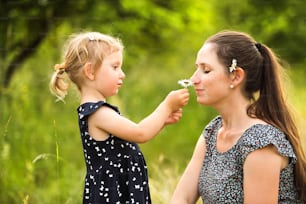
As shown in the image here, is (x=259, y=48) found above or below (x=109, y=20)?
above

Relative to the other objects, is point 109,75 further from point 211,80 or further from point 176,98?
point 211,80

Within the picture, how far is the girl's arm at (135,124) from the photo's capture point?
10.0ft

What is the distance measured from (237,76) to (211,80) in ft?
0.33

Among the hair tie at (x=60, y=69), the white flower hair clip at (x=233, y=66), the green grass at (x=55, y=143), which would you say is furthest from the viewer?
the green grass at (x=55, y=143)

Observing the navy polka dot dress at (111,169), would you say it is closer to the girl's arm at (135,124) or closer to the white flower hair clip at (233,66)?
the girl's arm at (135,124)

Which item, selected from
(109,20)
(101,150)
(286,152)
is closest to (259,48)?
(286,152)

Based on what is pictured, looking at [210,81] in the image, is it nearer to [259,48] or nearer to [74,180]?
[259,48]

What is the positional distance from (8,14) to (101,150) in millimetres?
2734

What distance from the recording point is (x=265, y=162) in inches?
115

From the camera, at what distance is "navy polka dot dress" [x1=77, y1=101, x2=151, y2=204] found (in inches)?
123

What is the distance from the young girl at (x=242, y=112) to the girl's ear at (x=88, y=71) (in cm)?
39

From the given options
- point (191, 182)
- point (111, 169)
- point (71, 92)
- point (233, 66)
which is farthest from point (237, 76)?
point (71, 92)

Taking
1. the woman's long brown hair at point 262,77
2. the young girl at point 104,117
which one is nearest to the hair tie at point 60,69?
the young girl at point 104,117

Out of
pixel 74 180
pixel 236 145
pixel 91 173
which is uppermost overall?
pixel 236 145
